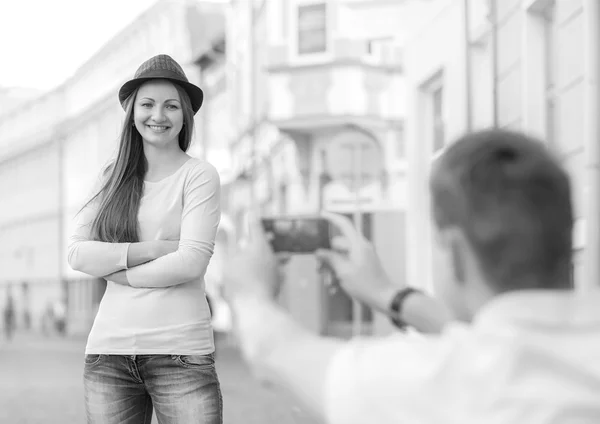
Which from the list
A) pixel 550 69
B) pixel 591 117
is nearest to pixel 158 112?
pixel 591 117

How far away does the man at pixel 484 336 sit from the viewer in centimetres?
118

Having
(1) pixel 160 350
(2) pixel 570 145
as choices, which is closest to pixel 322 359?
(1) pixel 160 350

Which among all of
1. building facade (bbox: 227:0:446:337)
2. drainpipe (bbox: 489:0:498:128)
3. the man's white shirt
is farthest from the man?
building facade (bbox: 227:0:446:337)

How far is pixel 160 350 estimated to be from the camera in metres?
2.86

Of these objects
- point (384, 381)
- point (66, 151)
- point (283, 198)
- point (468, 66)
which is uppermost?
point (66, 151)

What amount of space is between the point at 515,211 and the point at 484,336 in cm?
15

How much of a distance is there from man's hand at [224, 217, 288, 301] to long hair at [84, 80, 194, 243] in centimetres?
152

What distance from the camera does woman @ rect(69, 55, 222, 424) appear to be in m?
2.88

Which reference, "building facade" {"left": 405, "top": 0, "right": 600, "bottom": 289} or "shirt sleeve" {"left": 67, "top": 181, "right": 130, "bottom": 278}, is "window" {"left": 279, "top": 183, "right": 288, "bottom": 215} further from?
"shirt sleeve" {"left": 67, "top": 181, "right": 130, "bottom": 278}

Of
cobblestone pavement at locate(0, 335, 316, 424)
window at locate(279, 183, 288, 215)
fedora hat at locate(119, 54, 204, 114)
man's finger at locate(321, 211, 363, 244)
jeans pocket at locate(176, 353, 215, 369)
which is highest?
window at locate(279, 183, 288, 215)

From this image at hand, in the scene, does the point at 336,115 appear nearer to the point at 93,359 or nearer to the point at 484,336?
the point at 93,359

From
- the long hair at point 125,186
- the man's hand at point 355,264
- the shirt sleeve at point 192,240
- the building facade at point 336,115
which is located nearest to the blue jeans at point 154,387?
the shirt sleeve at point 192,240

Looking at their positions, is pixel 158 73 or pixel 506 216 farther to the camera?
pixel 158 73

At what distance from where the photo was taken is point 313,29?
21.5 m
